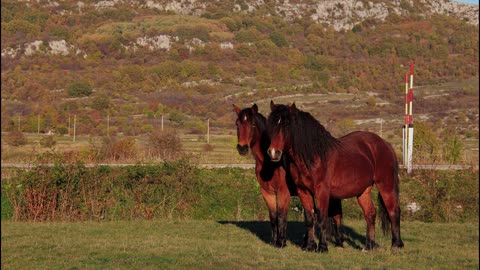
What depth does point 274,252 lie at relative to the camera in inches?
416

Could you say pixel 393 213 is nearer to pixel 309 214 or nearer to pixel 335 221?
pixel 335 221

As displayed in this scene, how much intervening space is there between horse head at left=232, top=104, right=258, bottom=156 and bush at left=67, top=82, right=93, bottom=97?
57.4 metres

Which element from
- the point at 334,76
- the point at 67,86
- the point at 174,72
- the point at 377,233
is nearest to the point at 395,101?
the point at 334,76

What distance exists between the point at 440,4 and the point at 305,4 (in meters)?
24.2

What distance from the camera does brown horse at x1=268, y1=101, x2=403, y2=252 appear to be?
10.2 m

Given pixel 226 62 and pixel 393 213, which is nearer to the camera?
pixel 393 213

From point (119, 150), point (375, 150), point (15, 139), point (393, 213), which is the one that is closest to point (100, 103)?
point (15, 139)

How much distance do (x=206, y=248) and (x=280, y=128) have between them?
8.05 feet

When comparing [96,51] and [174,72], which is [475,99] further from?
[96,51]

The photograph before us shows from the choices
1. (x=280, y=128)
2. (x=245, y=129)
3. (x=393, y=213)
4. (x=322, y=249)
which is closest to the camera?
(x=280, y=128)

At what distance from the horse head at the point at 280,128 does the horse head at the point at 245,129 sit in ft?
3.19

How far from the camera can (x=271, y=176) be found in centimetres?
1134

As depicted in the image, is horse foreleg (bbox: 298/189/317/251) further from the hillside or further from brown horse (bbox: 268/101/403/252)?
the hillside

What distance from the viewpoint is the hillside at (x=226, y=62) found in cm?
5622
